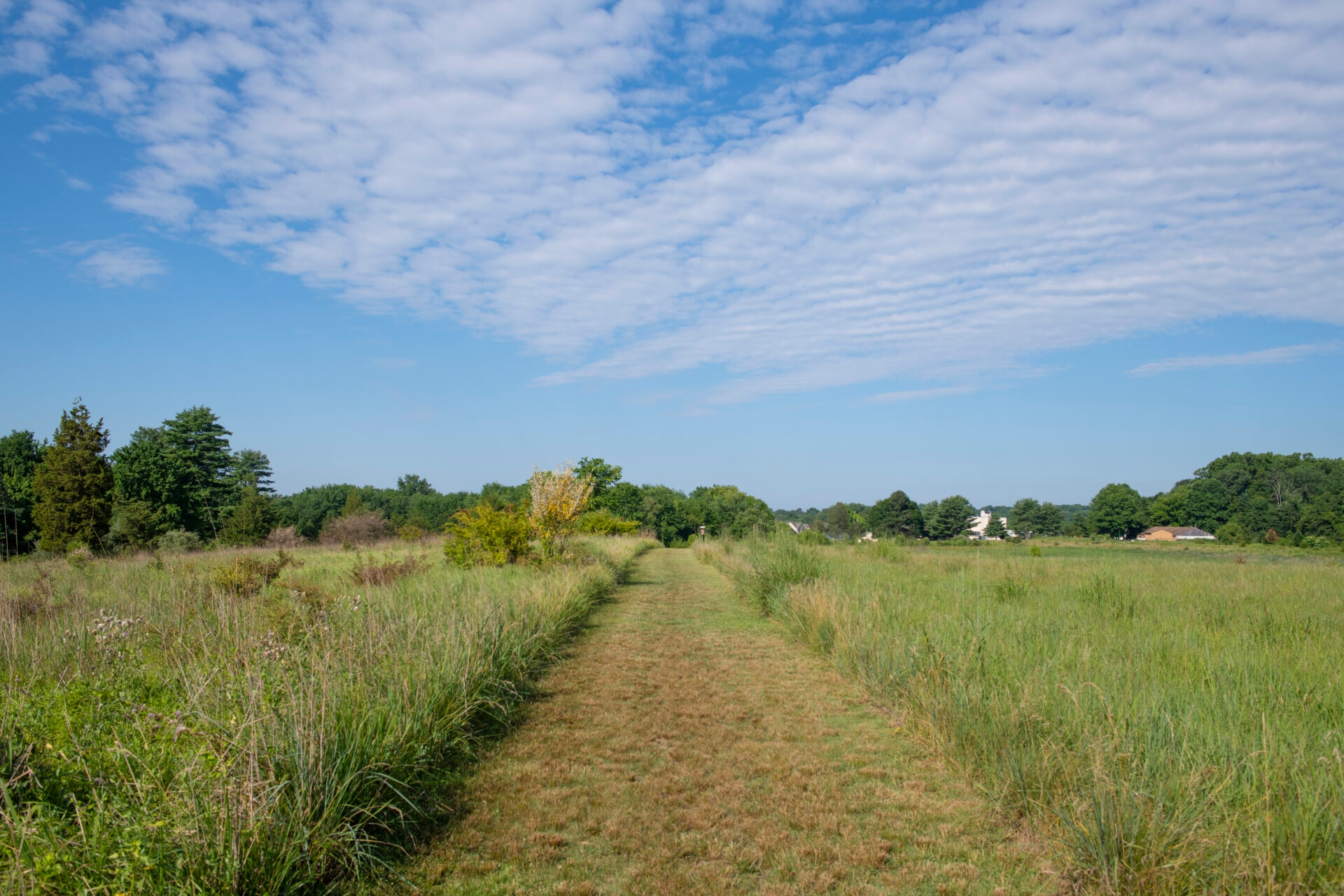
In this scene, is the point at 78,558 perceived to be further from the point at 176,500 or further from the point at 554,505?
the point at 176,500

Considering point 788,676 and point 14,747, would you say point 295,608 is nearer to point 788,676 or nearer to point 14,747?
point 14,747

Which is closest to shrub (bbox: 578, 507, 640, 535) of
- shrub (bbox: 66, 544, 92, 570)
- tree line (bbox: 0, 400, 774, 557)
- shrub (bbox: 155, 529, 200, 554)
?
tree line (bbox: 0, 400, 774, 557)

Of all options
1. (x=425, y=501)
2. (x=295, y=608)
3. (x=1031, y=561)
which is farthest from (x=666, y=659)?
(x=425, y=501)

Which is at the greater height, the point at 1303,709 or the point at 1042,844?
the point at 1303,709

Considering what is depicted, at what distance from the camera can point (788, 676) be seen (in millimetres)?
7852

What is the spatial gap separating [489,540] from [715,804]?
37.4 feet

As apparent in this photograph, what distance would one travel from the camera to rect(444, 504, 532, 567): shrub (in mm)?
14602

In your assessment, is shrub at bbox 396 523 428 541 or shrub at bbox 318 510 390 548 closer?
shrub at bbox 396 523 428 541

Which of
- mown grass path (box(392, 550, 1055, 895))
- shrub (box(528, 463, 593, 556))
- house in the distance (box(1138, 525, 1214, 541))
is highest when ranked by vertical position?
shrub (box(528, 463, 593, 556))

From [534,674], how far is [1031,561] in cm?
1611

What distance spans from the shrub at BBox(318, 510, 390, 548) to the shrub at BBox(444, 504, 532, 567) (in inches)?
672

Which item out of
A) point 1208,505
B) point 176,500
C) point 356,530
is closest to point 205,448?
point 176,500

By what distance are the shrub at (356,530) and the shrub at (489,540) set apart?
1706 cm

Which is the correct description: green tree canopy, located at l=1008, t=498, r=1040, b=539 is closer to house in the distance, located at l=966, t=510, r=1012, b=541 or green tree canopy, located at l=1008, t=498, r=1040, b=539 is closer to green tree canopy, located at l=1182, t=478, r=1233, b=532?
house in the distance, located at l=966, t=510, r=1012, b=541
